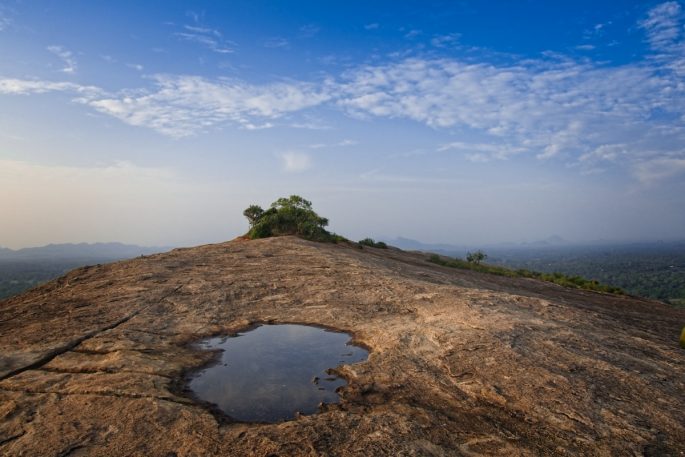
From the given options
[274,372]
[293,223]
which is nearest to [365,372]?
[274,372]

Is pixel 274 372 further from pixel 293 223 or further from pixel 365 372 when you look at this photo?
pixel 293 223

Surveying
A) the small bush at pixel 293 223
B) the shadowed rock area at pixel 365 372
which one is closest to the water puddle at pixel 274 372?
the shadowed rock area at pixel 365 372

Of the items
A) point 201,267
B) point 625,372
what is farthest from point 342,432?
point 201,267

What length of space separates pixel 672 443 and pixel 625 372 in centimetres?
241

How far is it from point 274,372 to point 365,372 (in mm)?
2046

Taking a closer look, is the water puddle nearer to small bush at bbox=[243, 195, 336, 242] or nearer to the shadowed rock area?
the shadowed rock area

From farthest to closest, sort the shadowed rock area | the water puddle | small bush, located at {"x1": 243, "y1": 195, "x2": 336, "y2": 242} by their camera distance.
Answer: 1. small bush, located at {"x1": 243, "y1": 195, "x2": 336, "y2": 242}
2. the water puddle
3. the shadowed rock area

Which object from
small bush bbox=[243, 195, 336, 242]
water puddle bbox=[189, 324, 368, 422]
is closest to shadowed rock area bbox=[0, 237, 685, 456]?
water puddle bbox=[189, 324, 368, 422]

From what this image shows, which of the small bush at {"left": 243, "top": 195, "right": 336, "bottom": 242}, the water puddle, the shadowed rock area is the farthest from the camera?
the small bush at {"left": 243, "top": 195, "right": 336, "bottom": 242}

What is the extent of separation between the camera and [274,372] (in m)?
8.91

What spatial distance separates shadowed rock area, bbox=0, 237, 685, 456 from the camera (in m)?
6.07

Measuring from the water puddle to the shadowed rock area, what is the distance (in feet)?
1.30

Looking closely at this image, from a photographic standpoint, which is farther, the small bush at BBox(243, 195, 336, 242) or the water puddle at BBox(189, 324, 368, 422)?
the small bush at BBox(243, 195, 336, 242)

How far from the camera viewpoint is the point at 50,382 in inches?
303
